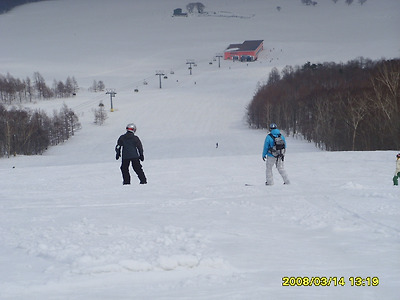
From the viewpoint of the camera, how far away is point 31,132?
50.2 meters

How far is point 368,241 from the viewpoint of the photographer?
17.1 feet

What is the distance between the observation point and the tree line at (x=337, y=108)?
117ft

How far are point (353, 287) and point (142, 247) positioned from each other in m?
2.32

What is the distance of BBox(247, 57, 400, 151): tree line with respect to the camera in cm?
3562

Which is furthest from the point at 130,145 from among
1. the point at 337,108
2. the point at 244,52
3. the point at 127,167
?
the point at 244,52

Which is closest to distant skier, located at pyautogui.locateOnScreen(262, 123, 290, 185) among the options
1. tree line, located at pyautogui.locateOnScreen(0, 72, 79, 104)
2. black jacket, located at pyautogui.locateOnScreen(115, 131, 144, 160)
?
black jacket, located at pyautogui.locateOnScreen(115, 131, 144, 160)

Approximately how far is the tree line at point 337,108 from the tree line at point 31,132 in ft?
83.1

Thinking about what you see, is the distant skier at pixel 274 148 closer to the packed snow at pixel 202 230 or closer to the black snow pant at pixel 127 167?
the packed snow at pixel 202 230

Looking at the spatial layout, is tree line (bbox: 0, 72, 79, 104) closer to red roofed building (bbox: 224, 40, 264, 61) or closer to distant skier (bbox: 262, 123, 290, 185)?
red roofed building (bbox: 224, 40, 264, 61)

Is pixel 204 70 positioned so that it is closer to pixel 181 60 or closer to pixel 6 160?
pixel 181 60

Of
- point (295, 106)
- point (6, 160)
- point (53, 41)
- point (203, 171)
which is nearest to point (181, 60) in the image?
point (53, 41)

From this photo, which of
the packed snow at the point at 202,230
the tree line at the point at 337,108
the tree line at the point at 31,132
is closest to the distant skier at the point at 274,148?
the packed snow at the point at 202,230

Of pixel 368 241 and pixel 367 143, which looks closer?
pixel 368 241
